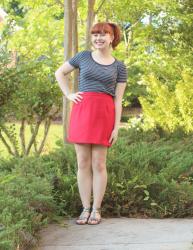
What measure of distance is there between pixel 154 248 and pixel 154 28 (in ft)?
25.6

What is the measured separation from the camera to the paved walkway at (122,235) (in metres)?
4.39

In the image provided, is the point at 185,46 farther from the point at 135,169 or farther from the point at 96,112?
the point at 96,112

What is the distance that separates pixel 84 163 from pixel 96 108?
0.51 m

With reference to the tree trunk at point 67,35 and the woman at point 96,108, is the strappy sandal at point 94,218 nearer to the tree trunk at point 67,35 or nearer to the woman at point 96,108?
the woman at point 96,108

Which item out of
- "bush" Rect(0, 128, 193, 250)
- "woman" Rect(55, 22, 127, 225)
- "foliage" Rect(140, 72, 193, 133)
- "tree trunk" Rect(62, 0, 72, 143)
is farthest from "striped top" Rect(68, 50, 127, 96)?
"foliage" Rect(140, 72, 193, 133)

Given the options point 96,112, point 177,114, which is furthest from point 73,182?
point 177,114

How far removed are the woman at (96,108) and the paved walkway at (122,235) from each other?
20 cm

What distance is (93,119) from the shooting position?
4.98 metres

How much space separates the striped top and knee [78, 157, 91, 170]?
1.96 feet

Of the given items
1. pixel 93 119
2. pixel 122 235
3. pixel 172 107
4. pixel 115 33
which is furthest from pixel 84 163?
pixel 172 107

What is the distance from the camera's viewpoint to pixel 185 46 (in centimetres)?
1145

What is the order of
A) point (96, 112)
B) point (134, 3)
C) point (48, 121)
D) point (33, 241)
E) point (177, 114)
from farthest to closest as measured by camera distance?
point (134, 3)
point (177, 114)
point (48, 121)
point (96, 112)
point (33, 241)

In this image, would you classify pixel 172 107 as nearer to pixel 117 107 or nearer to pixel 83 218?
pixel 117 107

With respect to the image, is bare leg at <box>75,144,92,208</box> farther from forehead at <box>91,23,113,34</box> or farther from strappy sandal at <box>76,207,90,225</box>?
forehead at <box>91,23,113,34</box>
